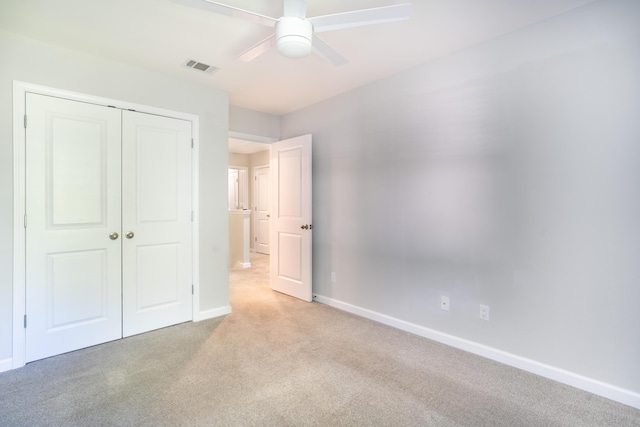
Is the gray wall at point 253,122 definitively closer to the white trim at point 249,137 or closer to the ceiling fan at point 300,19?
the white trim at point 249,137

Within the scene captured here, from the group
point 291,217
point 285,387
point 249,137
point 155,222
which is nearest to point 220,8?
point 155,222

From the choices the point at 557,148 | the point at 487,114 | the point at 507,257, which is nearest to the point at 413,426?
the point at 507,257

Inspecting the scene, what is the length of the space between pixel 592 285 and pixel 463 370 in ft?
3.39

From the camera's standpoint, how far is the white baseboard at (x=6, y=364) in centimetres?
221

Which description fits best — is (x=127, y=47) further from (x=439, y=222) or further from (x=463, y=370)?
(x=463, y=370)

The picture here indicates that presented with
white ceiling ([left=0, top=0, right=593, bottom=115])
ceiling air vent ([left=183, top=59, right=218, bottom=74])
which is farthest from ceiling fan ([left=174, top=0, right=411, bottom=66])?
ceiling air vent ([left=183, top=59, right=218, bottom=74])

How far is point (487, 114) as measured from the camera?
2.40m

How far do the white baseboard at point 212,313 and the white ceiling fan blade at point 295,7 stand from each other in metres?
2.89

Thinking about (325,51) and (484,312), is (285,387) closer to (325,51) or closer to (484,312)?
(484,312)

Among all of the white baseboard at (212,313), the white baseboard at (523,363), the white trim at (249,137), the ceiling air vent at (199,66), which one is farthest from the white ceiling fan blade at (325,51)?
the white baseboard at (212,313)

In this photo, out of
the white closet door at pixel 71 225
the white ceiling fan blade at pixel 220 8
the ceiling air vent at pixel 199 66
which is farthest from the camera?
the ceiling air vent at pixel 199 66

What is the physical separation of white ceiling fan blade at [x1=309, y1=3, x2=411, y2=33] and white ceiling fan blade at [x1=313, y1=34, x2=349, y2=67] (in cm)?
12

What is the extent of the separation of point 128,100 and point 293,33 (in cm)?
197

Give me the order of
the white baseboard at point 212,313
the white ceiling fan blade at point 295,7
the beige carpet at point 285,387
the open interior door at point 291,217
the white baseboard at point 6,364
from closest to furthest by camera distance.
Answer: the white ceiling fan blade at point 295,7, the beige carpet at point 285,387, the white baseboard at point 6,364, the white baseboard at point 212,313, the open interior door at point 291,217
